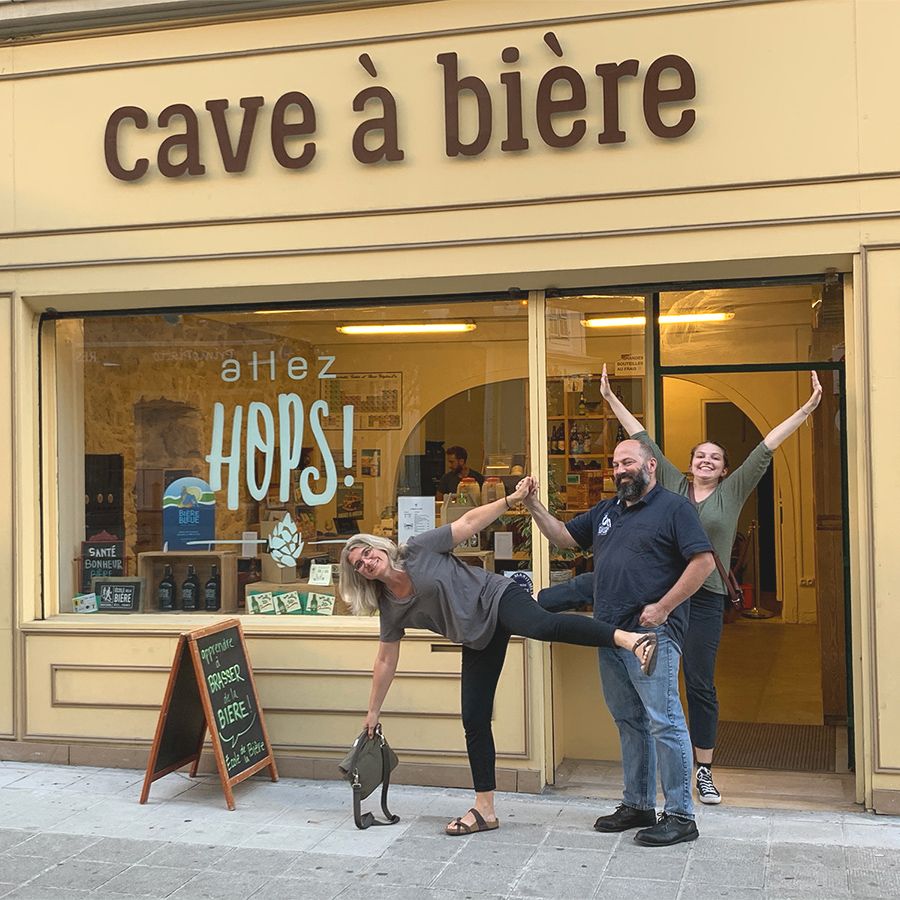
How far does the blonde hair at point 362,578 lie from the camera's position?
5559mm

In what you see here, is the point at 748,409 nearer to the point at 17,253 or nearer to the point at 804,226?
the point at 804,226

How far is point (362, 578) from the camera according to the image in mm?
5609

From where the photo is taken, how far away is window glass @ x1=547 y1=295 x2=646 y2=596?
6.79 m

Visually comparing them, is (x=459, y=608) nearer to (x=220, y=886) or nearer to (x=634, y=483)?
(x=634, y=483)

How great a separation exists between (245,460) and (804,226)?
11.7 feet

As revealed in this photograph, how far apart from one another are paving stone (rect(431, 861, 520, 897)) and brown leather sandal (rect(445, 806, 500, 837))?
0.37m

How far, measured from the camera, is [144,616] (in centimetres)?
737

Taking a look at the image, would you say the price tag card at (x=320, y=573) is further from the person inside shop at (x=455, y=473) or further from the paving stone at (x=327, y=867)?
the paving stone at (x=327, y=867)

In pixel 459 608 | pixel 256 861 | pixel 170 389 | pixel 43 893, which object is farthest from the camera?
pixel 170 389

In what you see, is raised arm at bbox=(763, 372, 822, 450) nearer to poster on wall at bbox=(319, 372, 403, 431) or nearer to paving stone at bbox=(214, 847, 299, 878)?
poster on wall at bbox=(319, 372, 403, 431)

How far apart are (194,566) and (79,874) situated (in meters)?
2.48

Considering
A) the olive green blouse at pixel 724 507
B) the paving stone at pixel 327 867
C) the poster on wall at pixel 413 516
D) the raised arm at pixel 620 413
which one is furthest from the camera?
the poster on wall at pixel 413 516

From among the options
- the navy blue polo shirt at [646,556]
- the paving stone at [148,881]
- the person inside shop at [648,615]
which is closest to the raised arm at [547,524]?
the person inside shop at [648,615]

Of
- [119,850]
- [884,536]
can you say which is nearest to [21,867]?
[119,850]
